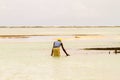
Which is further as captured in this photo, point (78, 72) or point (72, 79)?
point (78, 72)

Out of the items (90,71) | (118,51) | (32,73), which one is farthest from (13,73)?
(118,51)

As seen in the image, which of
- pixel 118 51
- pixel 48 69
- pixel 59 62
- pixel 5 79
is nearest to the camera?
pixel 5 79

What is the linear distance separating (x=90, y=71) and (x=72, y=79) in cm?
229

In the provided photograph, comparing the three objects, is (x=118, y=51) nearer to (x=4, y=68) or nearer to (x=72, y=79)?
(x=4, y=68)

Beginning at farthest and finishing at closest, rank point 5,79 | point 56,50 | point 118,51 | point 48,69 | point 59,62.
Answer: point 118,51
point 56,50
point 59,62
point 48,69
point 5,79

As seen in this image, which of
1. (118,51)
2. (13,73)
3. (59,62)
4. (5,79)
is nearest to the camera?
(5,79)

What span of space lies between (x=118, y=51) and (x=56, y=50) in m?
6.07

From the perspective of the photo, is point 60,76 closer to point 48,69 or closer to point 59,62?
point 48,69

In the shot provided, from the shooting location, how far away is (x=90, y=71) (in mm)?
16609

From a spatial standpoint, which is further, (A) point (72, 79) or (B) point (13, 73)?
(B) point (13, 73)

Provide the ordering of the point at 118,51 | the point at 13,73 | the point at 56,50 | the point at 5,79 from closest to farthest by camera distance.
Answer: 1. the point at 5,79
2. the point at 13,73
3. the point at 56,50
4. the point at 118,51

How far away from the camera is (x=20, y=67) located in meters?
18.3

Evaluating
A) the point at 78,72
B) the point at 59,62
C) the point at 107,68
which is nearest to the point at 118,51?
the point at 59,62

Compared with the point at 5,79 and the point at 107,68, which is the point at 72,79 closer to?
the point at 5,79
